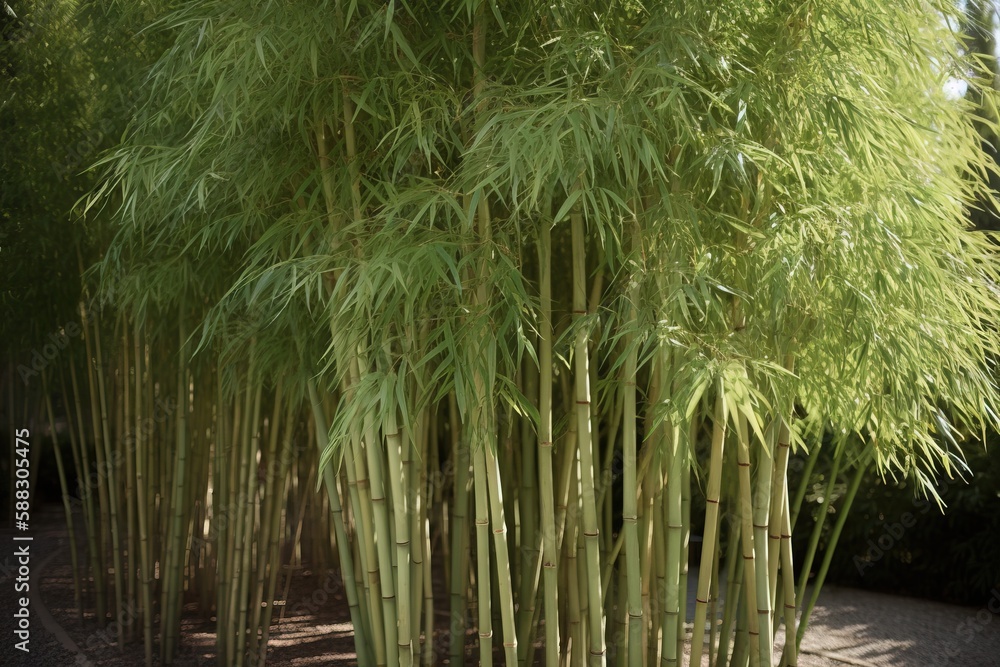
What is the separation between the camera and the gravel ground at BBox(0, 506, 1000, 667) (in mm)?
4070

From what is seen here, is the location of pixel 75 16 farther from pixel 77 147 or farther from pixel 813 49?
pixel 813 49

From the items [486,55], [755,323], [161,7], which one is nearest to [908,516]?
[755,323]

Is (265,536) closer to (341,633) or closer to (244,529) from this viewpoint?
(244,529)

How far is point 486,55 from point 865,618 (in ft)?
13.4

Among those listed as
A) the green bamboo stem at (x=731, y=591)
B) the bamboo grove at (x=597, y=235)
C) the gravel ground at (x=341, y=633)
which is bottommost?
the gravel ground at (x=341, y=633)

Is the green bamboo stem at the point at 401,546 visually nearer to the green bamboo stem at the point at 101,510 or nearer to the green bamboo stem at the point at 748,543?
the green bamboo stem at the point at 748,543

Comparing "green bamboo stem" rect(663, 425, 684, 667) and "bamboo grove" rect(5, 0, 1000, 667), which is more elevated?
"bamboo grove" rect(5, 0, 1000, 667)

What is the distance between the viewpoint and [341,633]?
14.8ft

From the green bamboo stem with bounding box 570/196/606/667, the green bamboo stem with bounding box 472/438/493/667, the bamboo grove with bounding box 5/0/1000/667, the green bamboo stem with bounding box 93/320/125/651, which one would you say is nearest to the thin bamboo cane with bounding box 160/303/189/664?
the green bamboo stem with bounding box 93/320/125/651

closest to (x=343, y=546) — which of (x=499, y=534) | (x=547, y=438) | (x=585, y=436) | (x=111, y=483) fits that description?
(x=499, y=534)

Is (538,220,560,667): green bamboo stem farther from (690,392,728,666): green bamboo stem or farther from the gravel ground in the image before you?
the gravel ground

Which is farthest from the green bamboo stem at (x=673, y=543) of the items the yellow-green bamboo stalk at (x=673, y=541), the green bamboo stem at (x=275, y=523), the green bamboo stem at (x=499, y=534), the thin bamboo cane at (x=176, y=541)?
the thin bamboo cane at (x=176, y=541)

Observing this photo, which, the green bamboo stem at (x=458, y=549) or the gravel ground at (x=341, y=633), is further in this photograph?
the gravel ground at (x=341, y=633)

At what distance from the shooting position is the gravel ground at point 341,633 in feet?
13.4
